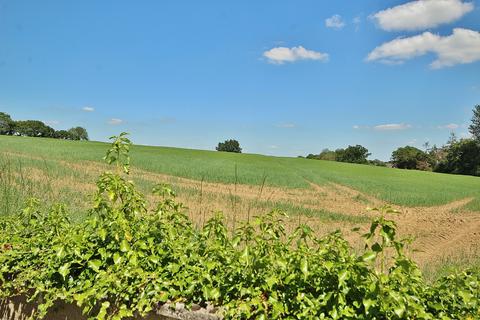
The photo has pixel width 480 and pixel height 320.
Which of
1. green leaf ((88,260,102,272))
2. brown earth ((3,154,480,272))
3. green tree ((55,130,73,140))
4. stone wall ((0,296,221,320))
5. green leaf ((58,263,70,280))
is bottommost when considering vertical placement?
brown earth ((3,154,480,272))

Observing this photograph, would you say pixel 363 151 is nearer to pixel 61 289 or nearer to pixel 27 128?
pixel 27 128

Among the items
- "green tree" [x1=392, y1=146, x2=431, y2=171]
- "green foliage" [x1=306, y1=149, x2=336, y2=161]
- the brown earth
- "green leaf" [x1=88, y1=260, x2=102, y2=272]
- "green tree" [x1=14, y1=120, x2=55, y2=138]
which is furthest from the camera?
"green foliage" [x1=306, y1=149, x2=336, y2=161]

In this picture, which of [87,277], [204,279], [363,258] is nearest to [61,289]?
[87,277]

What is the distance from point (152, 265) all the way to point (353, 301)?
151 centimetres

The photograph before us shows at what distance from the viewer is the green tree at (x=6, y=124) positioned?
108 metres

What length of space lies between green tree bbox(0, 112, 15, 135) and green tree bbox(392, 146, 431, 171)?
115860 mm

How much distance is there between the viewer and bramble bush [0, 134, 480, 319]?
2.29 m

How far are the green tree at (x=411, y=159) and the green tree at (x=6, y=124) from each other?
11586 centimetres

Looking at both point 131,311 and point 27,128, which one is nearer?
point 131,311

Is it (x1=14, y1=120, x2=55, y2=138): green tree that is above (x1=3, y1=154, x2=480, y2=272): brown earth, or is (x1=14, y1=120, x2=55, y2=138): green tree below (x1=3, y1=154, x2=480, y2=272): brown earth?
above

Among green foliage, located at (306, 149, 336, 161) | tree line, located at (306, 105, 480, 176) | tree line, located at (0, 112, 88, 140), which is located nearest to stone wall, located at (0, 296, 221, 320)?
tree line, located at (306, 105, 480, 176)

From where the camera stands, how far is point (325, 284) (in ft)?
8.05

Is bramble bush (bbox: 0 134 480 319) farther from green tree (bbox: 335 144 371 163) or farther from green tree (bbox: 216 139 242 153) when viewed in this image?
green tree (bbox: 335 144 371 163)

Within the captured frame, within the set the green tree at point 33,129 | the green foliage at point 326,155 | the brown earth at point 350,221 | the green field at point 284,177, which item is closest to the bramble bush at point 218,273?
the brown earth at point 350,221
